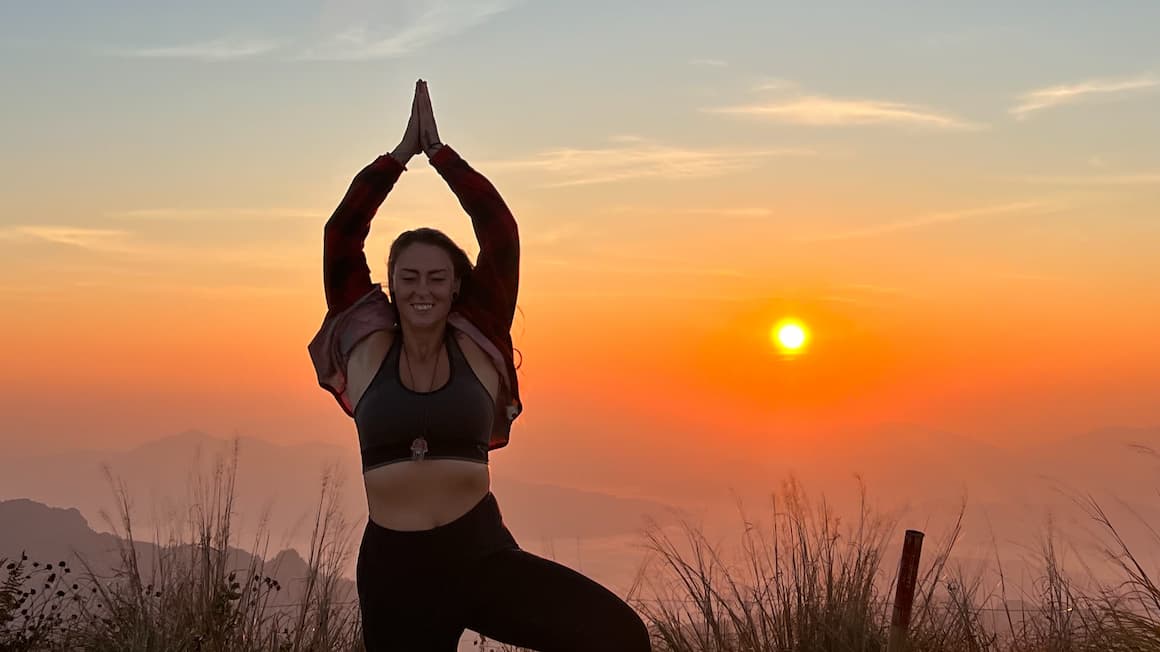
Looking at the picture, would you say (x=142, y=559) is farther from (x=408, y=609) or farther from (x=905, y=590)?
(x=905, y=590)

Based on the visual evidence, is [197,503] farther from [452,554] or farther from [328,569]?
[452,554]

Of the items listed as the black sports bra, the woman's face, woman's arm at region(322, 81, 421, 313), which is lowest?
the black sports bra

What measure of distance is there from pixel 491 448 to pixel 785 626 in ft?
7.91

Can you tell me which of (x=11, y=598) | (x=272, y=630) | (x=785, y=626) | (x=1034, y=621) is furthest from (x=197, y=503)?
(x=1034, y=621)

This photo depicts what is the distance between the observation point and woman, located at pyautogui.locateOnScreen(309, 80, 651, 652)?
4.40 metres

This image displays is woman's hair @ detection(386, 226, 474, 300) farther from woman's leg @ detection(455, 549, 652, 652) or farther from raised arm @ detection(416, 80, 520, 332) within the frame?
woman's leg @ detection(455, 549, 652, 652)

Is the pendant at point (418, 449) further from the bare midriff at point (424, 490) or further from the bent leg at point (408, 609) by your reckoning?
the bent leg at point (408, 609)

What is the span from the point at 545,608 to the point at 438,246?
1.35 metres

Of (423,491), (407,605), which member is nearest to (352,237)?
(423,491)

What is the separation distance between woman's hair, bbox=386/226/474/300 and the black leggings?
2.98 ft

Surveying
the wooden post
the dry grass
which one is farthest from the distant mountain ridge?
the wooden post

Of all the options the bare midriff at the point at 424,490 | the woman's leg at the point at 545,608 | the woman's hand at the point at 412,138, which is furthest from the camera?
the woman's hand at the point at 412,138

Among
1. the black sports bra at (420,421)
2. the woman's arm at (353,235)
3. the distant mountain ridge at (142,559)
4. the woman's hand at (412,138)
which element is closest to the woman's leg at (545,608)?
the black sports bra at (420,421)

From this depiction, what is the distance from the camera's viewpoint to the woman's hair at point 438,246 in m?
4.81
